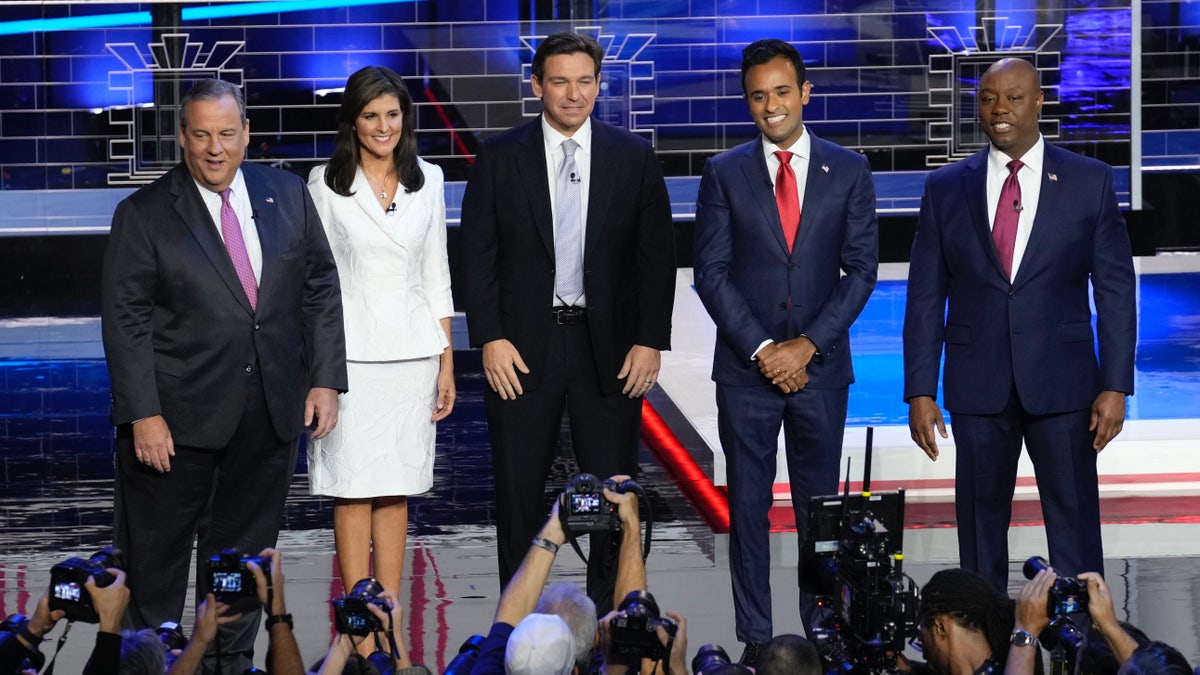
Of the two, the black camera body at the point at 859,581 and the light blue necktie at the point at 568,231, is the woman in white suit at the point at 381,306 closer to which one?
the light blue necktie at the point at 568,231

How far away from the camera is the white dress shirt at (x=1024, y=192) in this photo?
3.49 meters

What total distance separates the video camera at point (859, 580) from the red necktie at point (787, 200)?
78 centimetres

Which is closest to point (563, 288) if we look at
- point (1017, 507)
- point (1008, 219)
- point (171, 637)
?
point (1008, 219)

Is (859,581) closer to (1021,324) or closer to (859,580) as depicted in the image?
(859,580)

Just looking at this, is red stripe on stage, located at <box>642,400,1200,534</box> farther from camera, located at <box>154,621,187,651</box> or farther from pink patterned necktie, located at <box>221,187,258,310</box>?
camera, located at <box>154,621,187,651</box>

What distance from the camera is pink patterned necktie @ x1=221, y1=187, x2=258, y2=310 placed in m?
3.20

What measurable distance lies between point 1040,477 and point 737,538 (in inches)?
26.7

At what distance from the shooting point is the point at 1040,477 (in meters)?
3.51

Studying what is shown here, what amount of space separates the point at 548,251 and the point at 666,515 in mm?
1599

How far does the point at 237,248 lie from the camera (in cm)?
321

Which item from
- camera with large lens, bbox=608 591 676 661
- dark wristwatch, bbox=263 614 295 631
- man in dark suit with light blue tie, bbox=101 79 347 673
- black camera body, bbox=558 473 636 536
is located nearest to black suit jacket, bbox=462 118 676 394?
man in dark suit with light blue tie, bbox=101 79 347 673

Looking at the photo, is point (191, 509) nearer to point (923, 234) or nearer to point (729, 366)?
point (729, 366)

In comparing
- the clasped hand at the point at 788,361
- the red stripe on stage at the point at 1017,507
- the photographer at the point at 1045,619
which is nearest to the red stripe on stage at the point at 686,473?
the red stripe on stage at the point at 1017,507

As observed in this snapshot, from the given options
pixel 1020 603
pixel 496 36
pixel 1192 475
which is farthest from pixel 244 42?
pixel 1020 603
